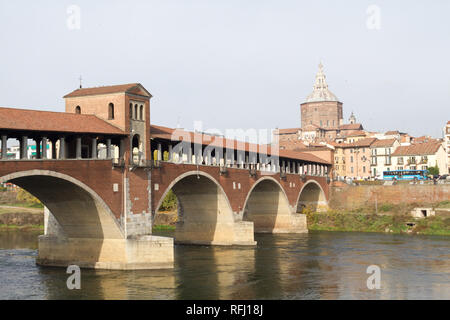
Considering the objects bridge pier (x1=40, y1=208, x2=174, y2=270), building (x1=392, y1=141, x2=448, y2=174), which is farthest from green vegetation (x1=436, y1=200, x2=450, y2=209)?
bridge pier (x1=40, y1=208, x2=174, y2=270)

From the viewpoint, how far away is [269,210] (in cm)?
7819

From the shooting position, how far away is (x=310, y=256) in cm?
5291

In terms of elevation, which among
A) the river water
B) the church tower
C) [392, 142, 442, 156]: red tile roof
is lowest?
the river water

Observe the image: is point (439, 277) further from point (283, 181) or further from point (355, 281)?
point (283, 181)

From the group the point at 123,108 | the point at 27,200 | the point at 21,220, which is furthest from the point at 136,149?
the point at 27,200

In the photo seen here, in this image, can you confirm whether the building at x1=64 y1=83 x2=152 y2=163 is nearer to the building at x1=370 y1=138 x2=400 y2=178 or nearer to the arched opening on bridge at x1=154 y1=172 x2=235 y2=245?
the arched opening on bridge at x1=154 y1=172 x2=235 y2=245

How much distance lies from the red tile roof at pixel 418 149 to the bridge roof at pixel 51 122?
85044mm

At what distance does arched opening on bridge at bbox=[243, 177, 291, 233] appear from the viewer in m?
76.9

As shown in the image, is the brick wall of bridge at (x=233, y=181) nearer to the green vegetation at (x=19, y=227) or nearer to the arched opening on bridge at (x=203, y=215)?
the arched opening on bridge at (x=203, y=215)

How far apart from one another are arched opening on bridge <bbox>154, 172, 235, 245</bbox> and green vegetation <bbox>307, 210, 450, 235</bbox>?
2435 cm

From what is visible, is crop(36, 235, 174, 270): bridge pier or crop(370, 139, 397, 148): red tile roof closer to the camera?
crop(36, 235, 174, 270): bridge pier

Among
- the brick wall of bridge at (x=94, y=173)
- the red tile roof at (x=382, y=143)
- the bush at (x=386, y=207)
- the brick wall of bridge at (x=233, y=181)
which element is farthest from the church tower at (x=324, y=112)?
the brick wall of bridge at (x=94, y=173)

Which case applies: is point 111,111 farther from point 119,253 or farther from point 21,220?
point 21,220
